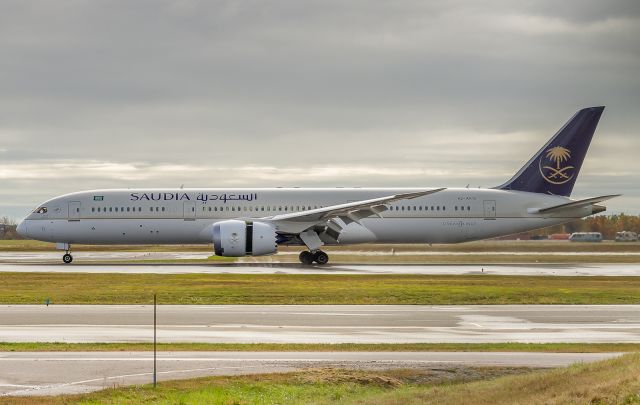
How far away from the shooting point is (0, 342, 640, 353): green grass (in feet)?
60.7

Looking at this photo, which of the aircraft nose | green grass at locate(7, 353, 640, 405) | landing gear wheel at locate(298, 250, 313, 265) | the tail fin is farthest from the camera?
the tail fin

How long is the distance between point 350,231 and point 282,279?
14570 mm

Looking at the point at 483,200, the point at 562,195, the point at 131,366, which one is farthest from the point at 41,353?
the point at 562,195

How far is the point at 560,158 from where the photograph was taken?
5562cm

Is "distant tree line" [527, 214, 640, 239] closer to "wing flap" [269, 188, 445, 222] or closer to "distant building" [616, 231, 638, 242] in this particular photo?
"distant building" [616, 231, 638, 242]

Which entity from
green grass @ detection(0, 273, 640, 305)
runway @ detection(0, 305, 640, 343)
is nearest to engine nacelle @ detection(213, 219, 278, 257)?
green grass @ detection(0, 273, 640, 305)

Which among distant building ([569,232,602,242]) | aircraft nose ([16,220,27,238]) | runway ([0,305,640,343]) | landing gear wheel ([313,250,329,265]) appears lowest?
runway ([0,305,640,343])

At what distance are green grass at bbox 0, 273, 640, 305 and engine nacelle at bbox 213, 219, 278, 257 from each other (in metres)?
7.20

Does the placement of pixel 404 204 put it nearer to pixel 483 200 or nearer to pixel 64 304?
pixel 483 200

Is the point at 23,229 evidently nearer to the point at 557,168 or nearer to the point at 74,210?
the point at 74,210

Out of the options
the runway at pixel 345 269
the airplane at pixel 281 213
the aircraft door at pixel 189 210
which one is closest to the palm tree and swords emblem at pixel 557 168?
the airplane at pixel 281 213

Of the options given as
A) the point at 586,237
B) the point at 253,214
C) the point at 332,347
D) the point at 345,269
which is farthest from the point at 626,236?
the point at 332,347

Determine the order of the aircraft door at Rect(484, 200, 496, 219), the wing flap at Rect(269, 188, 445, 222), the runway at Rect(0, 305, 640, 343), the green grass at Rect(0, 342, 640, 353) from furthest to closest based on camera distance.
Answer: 1. the aircraft door at Rect(484, 200, 496, 219)
2. the wing flap at Rect(269, 188, 445, 222)
3. the runway at Rect(0, 305, 640, 343)
4. the green grass at Rect(0, 342, 640, 353)

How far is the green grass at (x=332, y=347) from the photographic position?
60.7 ft
